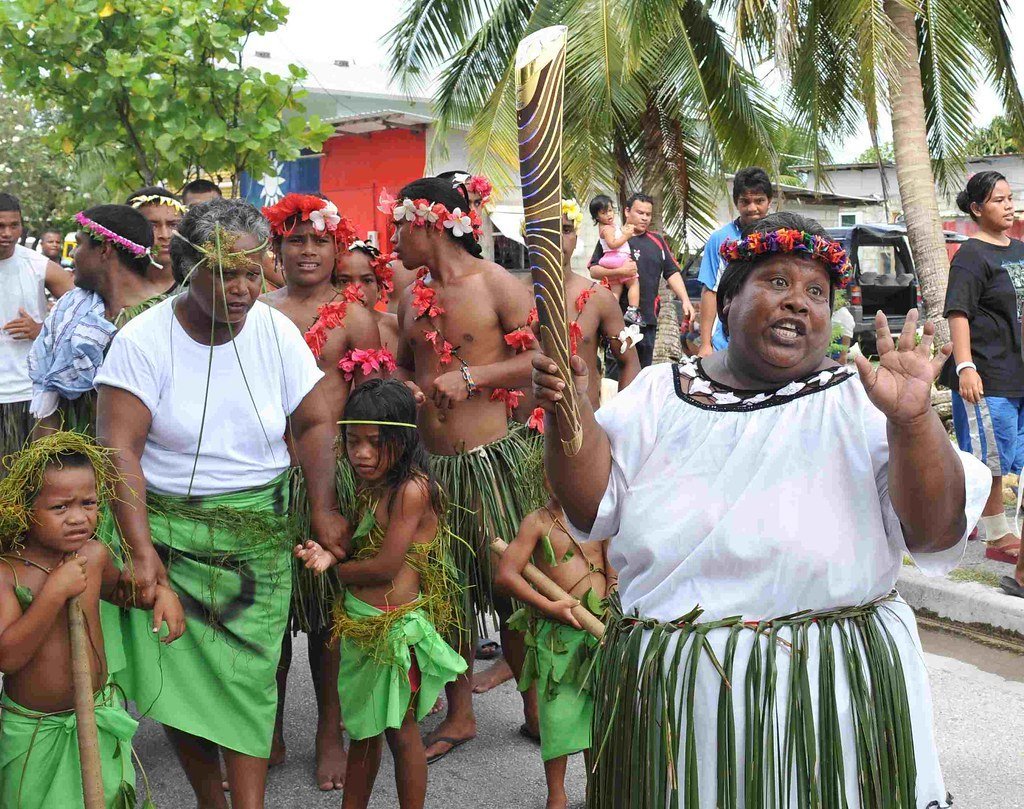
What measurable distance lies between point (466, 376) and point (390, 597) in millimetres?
1005

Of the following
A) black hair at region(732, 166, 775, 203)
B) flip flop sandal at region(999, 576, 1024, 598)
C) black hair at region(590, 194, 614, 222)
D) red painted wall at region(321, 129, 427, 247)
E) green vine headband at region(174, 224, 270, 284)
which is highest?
red painted wall at region(321, 129, 427, 247)

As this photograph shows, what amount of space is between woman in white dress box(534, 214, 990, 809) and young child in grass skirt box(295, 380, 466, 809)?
1397mm

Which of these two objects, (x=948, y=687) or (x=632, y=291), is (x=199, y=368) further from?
(x=632, y=291)

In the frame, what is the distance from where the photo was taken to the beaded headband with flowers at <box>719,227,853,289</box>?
2.36 m

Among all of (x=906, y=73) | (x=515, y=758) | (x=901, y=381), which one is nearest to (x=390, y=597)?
(x=515, y=758)

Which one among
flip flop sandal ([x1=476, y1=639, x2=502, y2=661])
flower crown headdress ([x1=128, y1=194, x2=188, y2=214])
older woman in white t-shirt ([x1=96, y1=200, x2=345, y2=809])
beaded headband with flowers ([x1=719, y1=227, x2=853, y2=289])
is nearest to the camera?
beaded headband with flowers ([x1=719, y1=227, x2=853, y2=289])

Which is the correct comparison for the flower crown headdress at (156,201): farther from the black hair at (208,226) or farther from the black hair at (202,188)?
Answer: the black hair at (208,226)

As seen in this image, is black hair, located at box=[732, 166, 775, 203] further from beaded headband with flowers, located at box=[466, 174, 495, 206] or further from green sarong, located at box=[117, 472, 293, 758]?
green sarong, located at box=[117, 472, 293, 758]

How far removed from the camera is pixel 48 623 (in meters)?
3.06

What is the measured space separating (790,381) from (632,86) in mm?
12332

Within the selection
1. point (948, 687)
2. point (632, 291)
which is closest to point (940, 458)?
point (948, 687)

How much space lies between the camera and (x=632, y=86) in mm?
14070

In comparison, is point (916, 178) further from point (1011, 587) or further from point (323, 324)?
point (323, 324)

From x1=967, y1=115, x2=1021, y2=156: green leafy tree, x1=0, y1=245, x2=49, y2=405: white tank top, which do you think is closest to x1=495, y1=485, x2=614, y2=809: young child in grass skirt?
x1=0, y1=245, x2=49, y2=405: white tank top
